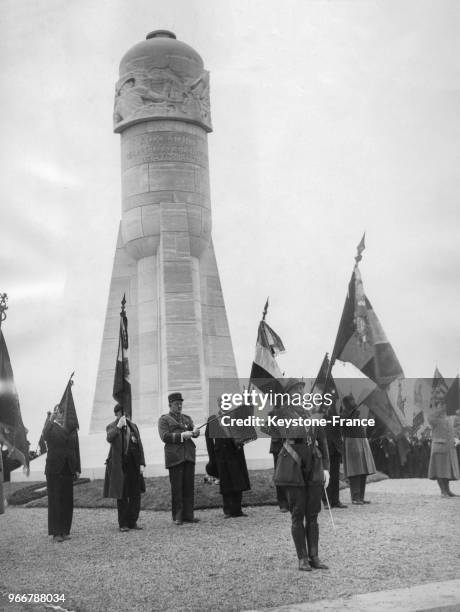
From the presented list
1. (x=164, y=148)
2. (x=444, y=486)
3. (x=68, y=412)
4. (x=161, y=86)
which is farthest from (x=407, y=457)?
(x=68, y=412)

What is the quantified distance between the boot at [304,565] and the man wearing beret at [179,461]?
4.41m

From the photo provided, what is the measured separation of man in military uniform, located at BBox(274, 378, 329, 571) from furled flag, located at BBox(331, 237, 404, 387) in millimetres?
607

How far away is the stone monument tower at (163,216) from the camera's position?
22.2m

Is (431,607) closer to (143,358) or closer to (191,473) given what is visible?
(191,473)

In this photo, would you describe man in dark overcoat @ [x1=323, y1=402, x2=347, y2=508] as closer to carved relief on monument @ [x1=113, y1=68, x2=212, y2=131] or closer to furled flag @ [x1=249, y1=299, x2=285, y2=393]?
furled flag @ [x1=249, y1=299, x2=285, y2=393]

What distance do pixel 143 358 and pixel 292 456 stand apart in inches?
582

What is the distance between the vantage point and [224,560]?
8500 mm

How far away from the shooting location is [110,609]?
21.5 ft

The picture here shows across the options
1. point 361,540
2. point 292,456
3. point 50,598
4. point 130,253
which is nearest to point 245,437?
point 361,540

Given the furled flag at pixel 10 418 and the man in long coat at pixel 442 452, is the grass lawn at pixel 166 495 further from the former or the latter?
the furled flag at pixel 10 418

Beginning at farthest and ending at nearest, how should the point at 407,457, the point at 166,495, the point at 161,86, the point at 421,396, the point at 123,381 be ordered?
1. the point at 161,86
2. the point at 407,457
3. the point at 421,396
4. the point at 166,495
5. the point at 123,381

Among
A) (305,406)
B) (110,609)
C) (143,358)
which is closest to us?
(110,609)

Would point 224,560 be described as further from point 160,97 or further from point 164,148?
point 160,97

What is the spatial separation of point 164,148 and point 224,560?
15694 mm
